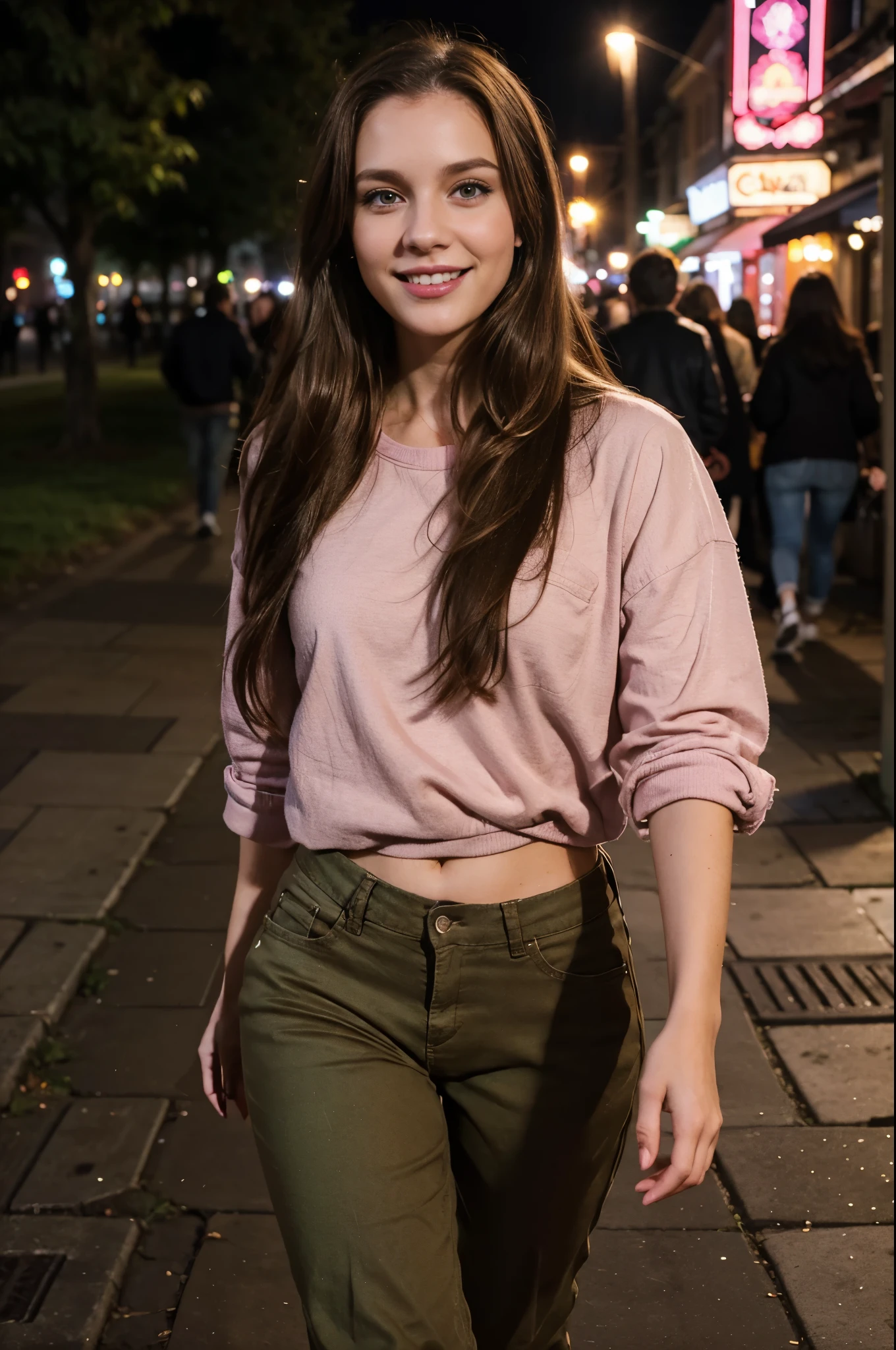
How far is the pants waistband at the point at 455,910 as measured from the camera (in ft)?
6.21

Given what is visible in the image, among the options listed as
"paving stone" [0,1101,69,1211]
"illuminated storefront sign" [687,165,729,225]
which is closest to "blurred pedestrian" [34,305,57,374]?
"illuminated storefront sign" [687,165,729,225]

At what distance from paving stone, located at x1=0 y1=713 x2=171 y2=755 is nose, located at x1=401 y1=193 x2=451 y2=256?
5.17 meters

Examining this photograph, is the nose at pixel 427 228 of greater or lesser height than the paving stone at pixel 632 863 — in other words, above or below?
above

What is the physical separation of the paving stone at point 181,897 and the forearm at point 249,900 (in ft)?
9.38

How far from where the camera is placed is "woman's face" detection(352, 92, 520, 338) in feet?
6.48

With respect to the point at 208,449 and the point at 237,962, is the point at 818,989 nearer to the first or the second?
the point at 237,962

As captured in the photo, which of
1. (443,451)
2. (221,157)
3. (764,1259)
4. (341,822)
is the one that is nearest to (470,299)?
(443,451)

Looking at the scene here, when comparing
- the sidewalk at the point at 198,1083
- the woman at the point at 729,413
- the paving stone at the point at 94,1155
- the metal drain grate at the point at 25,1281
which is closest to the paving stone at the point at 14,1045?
the sidewalk at the point at 198,1083

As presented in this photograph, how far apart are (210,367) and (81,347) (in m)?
7.35

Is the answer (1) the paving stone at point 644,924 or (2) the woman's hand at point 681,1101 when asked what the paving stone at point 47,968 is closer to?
(1) the paving stone at point 644,924

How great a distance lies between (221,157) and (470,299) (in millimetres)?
22583

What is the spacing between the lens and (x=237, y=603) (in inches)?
84.4

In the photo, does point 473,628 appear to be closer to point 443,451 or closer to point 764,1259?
point 443,451

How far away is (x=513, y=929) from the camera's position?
1898mm
